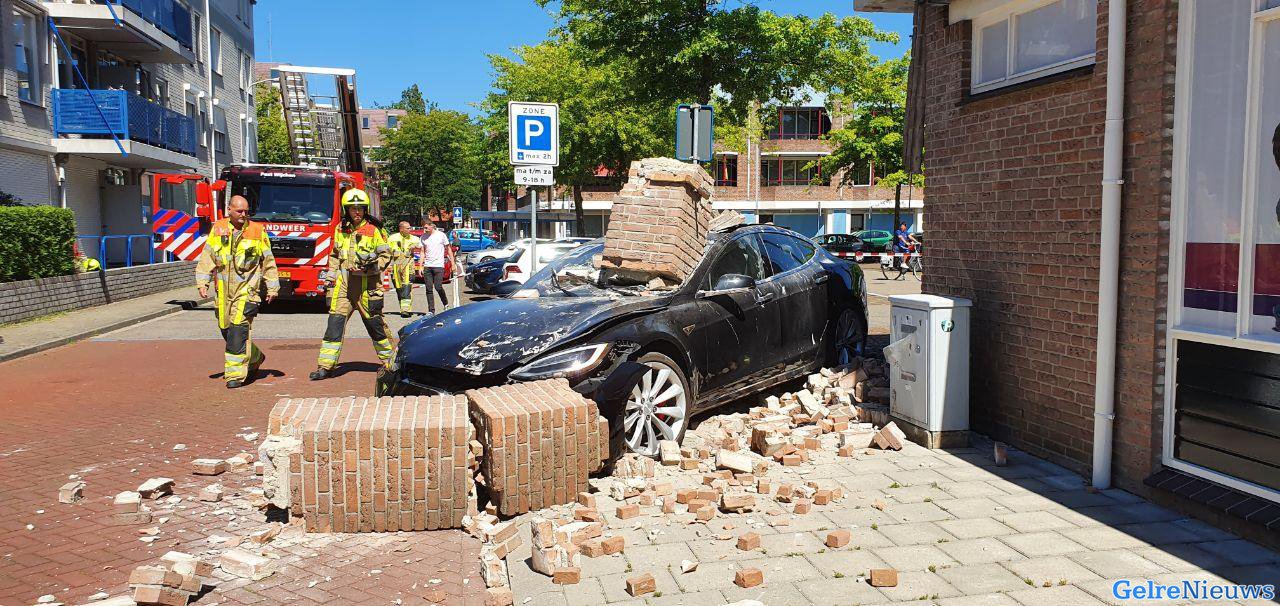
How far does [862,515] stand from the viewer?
4.71 meters

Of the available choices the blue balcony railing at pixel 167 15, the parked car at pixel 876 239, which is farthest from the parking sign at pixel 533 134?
Answer: the parked car at pixel 876 239

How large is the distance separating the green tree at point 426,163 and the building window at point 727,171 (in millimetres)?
17638

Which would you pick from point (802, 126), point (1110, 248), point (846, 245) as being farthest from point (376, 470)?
point (802, 126)

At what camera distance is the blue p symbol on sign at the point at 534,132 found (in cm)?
1078

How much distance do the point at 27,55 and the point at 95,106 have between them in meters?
1.62

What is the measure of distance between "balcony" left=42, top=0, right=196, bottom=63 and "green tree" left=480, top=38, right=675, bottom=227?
13.1 m

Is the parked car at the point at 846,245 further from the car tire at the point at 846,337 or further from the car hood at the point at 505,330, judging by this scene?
the car hood at the point at 505,330

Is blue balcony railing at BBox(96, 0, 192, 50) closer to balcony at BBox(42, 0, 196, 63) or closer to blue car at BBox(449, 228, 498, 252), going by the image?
balcony at BBox(42, 0, 196, 63)

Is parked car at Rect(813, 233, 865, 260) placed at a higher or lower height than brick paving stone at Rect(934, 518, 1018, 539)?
higher

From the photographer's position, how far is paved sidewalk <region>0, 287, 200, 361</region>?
460 inches

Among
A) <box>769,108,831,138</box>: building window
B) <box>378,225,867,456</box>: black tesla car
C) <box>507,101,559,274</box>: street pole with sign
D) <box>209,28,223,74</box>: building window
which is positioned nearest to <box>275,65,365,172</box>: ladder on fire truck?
<box>507,101,559,274</box>: street pole with sign

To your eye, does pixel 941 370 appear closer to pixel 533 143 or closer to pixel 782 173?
pixel 533 143

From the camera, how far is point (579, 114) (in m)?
36.0

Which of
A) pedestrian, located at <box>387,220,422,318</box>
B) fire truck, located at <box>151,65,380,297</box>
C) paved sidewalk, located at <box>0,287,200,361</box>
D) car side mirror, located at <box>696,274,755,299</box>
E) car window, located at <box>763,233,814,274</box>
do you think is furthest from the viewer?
fire truck, located at <box>151,65,380,297</box>
